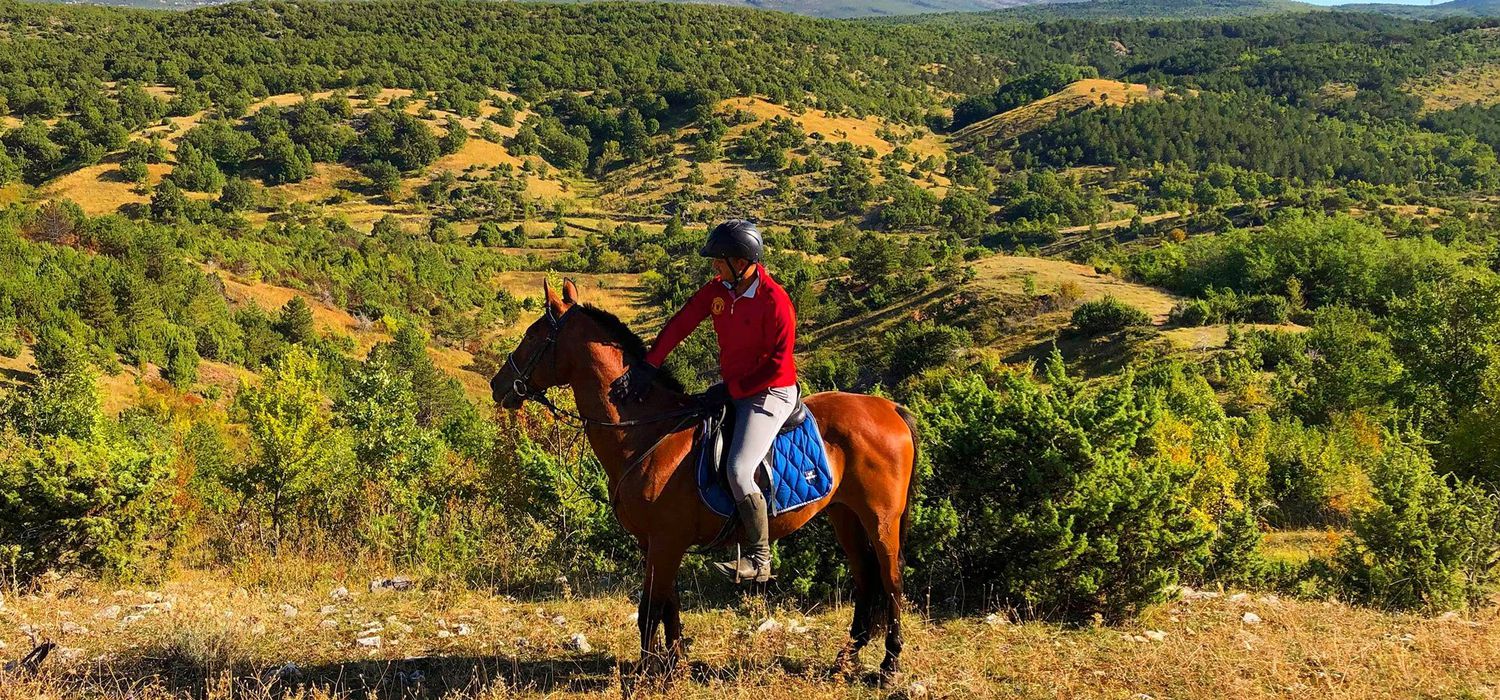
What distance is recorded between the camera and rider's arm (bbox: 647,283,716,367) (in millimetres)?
4910

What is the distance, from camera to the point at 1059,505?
6266 mm

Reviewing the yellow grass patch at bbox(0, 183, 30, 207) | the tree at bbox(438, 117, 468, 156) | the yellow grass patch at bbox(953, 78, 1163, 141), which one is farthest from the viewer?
the yellow grass patch at bbox(953, 78, 1163, 141)

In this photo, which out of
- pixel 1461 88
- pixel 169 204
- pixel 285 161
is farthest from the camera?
pixel 1461 88

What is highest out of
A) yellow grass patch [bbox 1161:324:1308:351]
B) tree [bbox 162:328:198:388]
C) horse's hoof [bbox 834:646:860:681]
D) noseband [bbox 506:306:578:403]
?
noseband [bbox 506:306:578:403]

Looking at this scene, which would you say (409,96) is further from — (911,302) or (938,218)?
(911,302)

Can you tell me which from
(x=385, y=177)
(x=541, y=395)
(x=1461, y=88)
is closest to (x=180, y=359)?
(x=541, y=395)

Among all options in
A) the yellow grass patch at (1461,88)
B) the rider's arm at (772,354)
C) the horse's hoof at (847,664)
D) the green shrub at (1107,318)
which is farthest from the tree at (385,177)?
the yellow grass patch at (1461,88)

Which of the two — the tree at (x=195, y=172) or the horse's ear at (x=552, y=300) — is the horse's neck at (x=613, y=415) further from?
the tree at (x=195, y=172)

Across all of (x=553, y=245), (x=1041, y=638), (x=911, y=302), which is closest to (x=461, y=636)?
(x=1041, y=638)

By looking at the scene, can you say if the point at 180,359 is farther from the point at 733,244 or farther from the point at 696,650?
the point at 733,244

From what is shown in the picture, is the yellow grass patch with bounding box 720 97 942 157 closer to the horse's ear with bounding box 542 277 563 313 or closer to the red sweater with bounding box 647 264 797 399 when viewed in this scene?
the horse's ear with bounding box 542 277 563 313

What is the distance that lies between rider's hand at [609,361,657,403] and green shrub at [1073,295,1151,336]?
38938mm

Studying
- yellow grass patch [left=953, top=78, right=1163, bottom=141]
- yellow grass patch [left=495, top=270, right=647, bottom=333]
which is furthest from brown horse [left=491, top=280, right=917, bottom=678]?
yellow grass patch [left=953, top=78, right=1163, bottom=141]

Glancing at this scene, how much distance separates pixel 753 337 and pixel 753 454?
71 cm
